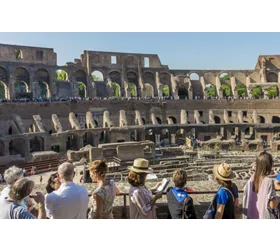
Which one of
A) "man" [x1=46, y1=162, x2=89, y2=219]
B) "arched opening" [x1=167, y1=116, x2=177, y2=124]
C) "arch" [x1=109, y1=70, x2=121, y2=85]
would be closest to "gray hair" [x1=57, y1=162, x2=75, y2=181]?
"man" [x1=46, y1=162, x2=89, y2=219]

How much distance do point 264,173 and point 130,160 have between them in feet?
59.9

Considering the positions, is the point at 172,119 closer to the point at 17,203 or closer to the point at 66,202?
the point at 66,202

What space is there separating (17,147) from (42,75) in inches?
518

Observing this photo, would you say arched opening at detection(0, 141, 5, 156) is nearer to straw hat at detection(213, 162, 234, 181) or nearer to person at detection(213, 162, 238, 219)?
straw hat at detection(213, 162, 234, 181)


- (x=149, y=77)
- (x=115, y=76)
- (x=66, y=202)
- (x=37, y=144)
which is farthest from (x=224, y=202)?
(x=149, y=77)

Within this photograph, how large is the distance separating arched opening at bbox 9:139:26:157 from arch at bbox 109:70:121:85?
59.0 ft

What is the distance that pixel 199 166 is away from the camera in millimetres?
20172

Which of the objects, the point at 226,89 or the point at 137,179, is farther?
the point at 226,89

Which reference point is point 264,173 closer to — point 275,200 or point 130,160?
point 275,200

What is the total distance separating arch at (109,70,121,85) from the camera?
131 ft

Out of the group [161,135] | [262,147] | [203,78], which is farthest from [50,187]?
[203,78]

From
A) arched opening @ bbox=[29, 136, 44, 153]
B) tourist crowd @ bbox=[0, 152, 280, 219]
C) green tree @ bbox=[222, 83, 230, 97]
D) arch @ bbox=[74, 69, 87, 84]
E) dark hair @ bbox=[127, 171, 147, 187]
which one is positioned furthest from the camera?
green tree @ bbox=[222, 83, 230, 97]

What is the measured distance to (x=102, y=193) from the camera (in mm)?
4641

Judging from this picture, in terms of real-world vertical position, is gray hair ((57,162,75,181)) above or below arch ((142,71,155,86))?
below
